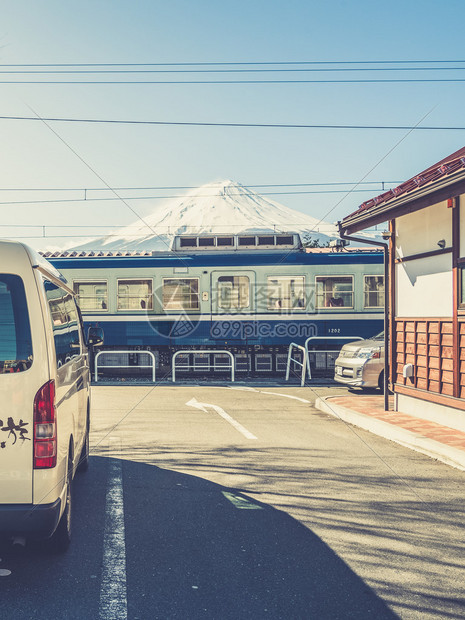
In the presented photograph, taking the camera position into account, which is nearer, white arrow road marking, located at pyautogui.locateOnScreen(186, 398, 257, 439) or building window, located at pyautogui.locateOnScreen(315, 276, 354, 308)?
white arrow road marking, located at pyautogui.locateOnScreen(186, 398, 257, 439)

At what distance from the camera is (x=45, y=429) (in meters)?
3.89

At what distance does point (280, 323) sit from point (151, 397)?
5289mm

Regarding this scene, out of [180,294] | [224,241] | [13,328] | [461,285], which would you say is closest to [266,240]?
[224,241]

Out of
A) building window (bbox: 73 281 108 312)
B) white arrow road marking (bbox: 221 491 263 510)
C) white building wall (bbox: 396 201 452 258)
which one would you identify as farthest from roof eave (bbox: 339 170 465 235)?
building window (bbox: 73 281 108 312)

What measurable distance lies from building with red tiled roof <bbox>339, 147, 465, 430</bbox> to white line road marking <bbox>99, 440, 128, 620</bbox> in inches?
198

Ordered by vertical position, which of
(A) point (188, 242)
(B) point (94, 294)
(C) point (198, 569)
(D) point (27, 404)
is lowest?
(C) point (198, 569)

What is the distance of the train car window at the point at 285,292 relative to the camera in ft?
57.6

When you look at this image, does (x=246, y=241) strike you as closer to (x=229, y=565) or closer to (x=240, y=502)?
(x=240, y=502)

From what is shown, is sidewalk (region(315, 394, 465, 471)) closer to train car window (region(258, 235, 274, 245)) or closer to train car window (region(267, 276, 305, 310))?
train car window (region(267, 276, 305, 310))

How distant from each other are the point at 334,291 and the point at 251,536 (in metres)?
13.1

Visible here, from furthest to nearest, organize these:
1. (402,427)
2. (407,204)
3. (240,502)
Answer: (402,427) < (407,204) < (240,502)

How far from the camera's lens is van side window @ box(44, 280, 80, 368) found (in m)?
4.33

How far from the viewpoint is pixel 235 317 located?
17609mm

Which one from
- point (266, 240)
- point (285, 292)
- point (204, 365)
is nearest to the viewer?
point (204, 365)
